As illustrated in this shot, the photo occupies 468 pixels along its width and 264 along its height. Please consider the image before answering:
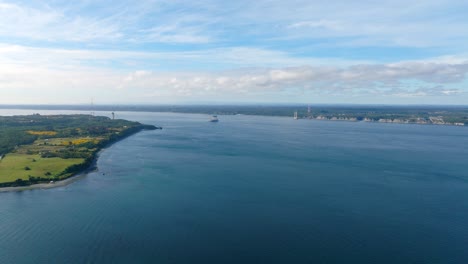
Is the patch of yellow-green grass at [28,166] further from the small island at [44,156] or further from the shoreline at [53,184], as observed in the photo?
the shoreline at [53,184]

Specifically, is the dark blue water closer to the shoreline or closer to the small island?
the shoreline

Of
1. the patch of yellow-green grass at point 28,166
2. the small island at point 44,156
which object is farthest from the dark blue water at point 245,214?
the patch of yellow-green grass at point 28,166

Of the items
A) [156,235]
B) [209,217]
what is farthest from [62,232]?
[209,217]

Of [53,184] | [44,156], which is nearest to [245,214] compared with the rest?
[53,184]

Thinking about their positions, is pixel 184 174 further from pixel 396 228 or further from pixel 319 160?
pixel 396 228

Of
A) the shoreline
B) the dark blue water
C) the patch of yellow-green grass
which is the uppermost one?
the patch of yellow-green grass

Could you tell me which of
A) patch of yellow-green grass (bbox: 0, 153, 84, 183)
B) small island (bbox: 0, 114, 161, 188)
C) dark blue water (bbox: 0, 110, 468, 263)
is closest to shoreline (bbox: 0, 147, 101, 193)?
small island (bbox: 0, 114, 161, 188)

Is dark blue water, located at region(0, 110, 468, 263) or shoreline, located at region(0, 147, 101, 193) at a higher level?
shoreline, located at region(0, 147, 101, 193)
